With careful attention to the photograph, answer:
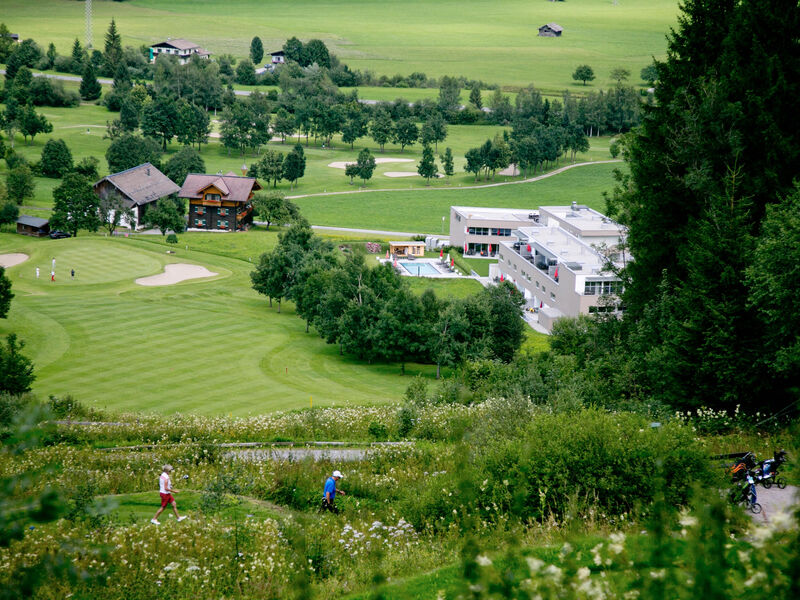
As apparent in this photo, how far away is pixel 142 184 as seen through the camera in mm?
92188

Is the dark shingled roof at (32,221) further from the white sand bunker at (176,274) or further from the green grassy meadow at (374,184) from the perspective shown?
the white sand bunker at (176,274)

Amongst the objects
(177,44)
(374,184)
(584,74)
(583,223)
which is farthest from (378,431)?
(177,44)

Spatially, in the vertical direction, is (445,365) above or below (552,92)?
below

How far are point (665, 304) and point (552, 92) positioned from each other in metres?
154

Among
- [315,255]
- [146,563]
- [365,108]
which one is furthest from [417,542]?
[365,108]

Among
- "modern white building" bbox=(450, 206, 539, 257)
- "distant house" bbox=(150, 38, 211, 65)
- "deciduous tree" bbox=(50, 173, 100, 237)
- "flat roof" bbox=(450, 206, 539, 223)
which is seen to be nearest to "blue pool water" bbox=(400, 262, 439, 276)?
"modern white building" bbox=(450, 206, 539, 257)

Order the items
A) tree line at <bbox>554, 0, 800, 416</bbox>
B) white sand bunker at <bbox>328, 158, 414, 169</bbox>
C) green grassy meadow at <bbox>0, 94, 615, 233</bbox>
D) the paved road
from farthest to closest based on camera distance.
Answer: white sand bunker at <bbox>328, 158, 414, 169</bbox>, green grassy meadow at <bbox>0, 94, 615, 233</bbox>, tree line at <bbox>554, 0, 800, 416</bbox>, the paved road

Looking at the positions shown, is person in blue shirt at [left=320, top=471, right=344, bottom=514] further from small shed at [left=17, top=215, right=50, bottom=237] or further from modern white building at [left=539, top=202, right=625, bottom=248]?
small shed at [left=17, top=215, right=50, bottom=237]

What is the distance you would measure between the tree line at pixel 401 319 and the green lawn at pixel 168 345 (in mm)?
1465

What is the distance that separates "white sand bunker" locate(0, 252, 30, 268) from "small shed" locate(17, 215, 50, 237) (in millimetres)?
9899

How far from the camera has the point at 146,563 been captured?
1269cm

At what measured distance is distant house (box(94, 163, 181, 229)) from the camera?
291 feet

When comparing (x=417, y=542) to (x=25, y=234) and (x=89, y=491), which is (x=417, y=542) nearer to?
(x=89, y=491)

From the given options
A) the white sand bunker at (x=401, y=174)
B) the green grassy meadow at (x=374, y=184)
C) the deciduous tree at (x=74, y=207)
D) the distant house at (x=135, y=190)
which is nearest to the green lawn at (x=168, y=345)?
the deciduous tree at (x=74, y=207)
